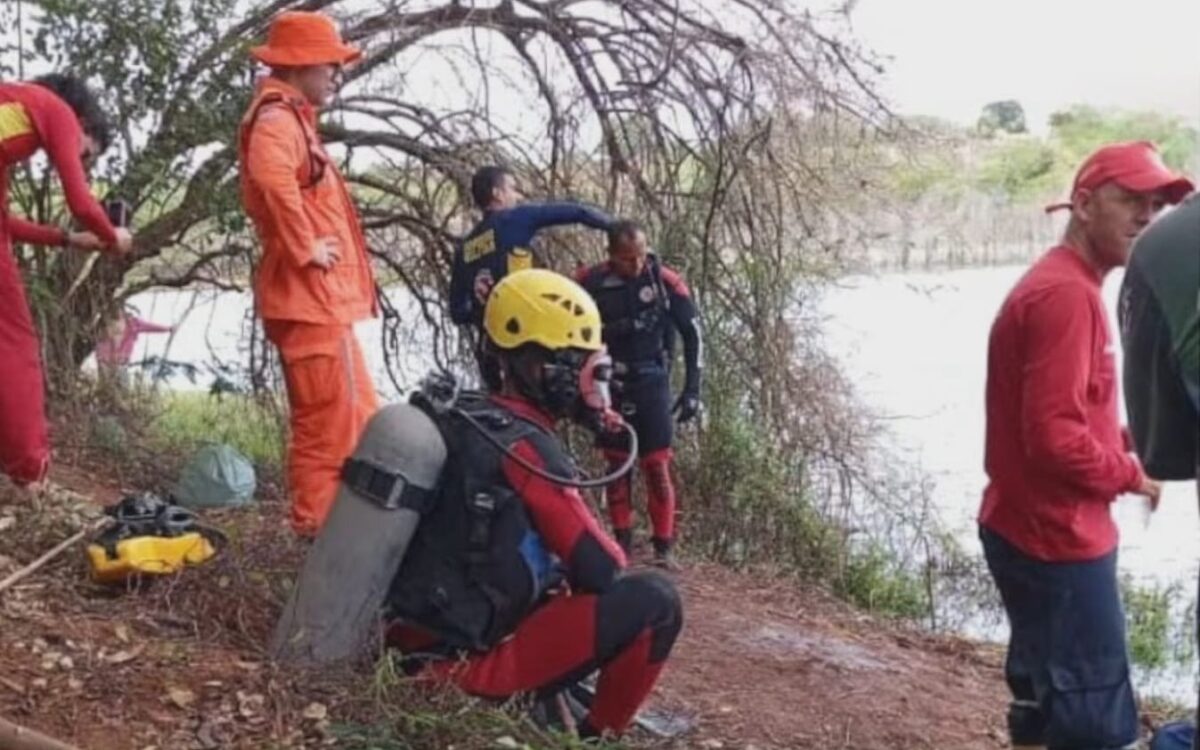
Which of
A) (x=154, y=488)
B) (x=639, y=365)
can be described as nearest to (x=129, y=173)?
(x=154, y=488)

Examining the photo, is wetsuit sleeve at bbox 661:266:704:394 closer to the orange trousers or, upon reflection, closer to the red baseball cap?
the orange trousers

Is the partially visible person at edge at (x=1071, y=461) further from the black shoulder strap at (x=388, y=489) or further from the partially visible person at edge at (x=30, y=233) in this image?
the partially visible person at edge at (x=30, y=233)

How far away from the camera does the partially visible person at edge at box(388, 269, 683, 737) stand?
3.87 meters

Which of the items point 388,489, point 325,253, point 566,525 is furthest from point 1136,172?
point 325,253

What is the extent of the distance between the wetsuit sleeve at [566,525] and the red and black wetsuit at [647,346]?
9.42ft

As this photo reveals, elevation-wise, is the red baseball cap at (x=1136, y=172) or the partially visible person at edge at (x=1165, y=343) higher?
the red baseball cap at (x=1136, y=172)

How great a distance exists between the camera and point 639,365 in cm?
696

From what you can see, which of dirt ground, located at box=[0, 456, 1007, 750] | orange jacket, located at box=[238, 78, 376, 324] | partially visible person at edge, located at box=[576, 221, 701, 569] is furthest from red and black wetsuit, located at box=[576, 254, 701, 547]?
orange jacket, located at box=[238, 78, 376, 324]

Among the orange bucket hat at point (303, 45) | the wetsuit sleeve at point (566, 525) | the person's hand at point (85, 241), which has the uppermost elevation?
the orange bucket hat at point (303, 45)

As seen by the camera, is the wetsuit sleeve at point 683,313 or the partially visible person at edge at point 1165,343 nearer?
the partially visible person at edge at point 1165,343

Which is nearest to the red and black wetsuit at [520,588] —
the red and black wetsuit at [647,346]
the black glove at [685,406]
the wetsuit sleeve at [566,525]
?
the wetsuit sleeve at [566,525]

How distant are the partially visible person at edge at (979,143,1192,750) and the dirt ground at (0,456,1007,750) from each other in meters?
1.41

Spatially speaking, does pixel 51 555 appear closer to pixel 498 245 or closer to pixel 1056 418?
pixel 498 245

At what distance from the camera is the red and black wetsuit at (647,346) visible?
6.96 meters
